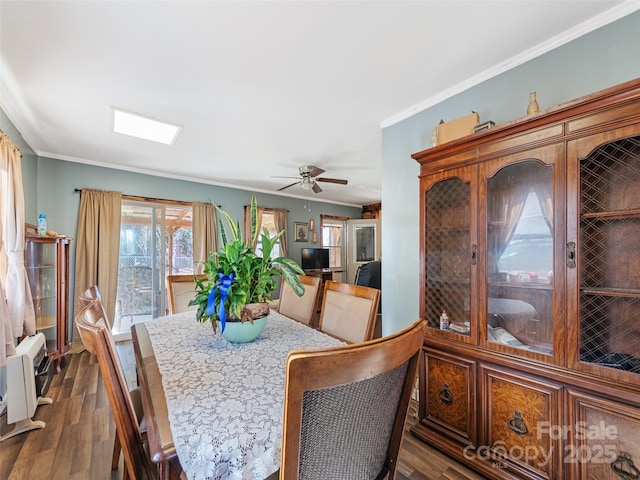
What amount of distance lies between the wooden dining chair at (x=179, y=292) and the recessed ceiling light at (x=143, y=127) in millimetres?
1412

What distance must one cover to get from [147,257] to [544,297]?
4688mm

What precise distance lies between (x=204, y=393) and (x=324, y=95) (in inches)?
80.0

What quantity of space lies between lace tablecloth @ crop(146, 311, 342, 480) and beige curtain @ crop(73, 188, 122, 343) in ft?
9.49

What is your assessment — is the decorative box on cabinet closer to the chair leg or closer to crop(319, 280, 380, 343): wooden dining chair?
the chair leg

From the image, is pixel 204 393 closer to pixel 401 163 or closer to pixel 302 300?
pixel 302 300

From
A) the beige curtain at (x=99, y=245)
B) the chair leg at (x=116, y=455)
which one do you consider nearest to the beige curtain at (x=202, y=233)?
the beige curtain at (x=99, y=245)

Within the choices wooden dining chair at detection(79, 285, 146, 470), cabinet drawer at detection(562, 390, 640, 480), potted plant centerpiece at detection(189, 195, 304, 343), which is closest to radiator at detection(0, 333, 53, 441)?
wooden dining chair at detection(79, 285, 146, 470)

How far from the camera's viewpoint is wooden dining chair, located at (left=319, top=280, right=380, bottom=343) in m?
1.60

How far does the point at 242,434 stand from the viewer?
0.75 meters

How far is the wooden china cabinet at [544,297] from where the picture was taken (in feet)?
3.88

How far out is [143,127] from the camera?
8.75ft

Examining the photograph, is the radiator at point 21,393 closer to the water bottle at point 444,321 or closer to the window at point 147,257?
the window at point 147,257

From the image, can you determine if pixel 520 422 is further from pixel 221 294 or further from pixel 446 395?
pixel 221 294

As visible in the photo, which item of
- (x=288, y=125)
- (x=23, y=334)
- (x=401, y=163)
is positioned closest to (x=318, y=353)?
(x=401, y=163)
